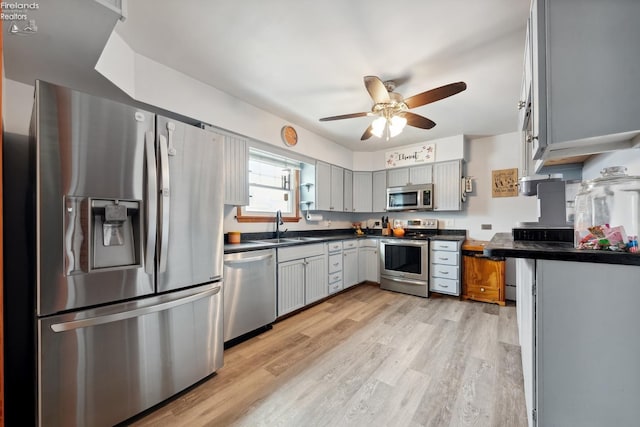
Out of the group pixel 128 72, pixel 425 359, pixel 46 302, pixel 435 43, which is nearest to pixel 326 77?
pixel 435 43

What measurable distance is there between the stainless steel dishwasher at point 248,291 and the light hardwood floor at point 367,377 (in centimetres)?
18

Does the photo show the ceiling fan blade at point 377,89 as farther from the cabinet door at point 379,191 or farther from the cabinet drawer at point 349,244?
the cabinet door at point 379,191

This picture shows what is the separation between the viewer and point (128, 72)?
195 cm

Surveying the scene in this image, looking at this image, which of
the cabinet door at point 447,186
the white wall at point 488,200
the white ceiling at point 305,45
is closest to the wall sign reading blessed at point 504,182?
the white wall at point 488,200

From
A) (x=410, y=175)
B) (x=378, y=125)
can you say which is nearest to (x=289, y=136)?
(x=378, y=125)

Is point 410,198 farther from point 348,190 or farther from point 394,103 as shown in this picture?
point 394,103

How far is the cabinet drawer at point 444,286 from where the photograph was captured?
366cm

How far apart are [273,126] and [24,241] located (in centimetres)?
241

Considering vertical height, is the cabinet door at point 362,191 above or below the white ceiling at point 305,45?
below

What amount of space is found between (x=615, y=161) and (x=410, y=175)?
121 inches

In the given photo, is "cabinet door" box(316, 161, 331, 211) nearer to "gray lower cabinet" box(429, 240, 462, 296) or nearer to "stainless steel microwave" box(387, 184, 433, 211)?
"stainless steel microwave" box(387, 184, 433, 211)

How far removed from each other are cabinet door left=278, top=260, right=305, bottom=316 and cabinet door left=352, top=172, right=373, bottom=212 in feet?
6.79

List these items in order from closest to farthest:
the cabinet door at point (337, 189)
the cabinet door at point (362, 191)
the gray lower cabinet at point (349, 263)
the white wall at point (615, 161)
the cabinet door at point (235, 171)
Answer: the white wall at point (615, 161), the cabinet door at point (235, 171), the gray lower cabinet at point (349, 263), the cabinet door at point (337, 189), the cabinet door at point (362, 191)

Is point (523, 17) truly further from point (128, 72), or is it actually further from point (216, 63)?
point (128, 72)
